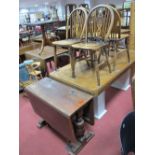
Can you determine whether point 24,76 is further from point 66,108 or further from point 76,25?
point 66,108

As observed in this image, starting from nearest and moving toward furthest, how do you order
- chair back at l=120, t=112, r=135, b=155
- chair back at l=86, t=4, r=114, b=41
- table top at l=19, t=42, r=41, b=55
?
chair back at l=120, t=112, r=135, b=155 → chair back at l=86, t=4, r=114, b=41 → table top at l=19, t=42, r=41, b=55

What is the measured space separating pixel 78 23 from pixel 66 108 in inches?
54.0

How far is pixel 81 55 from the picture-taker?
251cm

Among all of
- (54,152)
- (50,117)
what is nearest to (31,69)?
(50,117)

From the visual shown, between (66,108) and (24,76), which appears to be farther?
(24,76)

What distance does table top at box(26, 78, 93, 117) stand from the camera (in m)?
1.54

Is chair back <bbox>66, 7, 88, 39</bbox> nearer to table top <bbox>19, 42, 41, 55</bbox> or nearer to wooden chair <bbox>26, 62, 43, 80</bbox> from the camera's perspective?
wooden chair <bbox>26, 62, 43, 80</bbox>

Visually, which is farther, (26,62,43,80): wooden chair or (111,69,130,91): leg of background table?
(26,62,43,80): wooden chair

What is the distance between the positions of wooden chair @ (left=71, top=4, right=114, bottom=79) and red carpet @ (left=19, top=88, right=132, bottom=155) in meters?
0.74

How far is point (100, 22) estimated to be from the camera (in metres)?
2.19

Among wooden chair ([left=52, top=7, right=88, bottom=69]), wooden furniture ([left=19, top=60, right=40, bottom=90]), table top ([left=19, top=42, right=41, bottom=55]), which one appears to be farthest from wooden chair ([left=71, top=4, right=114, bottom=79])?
table top ([left=19, top=42, right=41, bottom=55])

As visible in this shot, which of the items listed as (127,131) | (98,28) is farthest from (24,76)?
(127,131)
